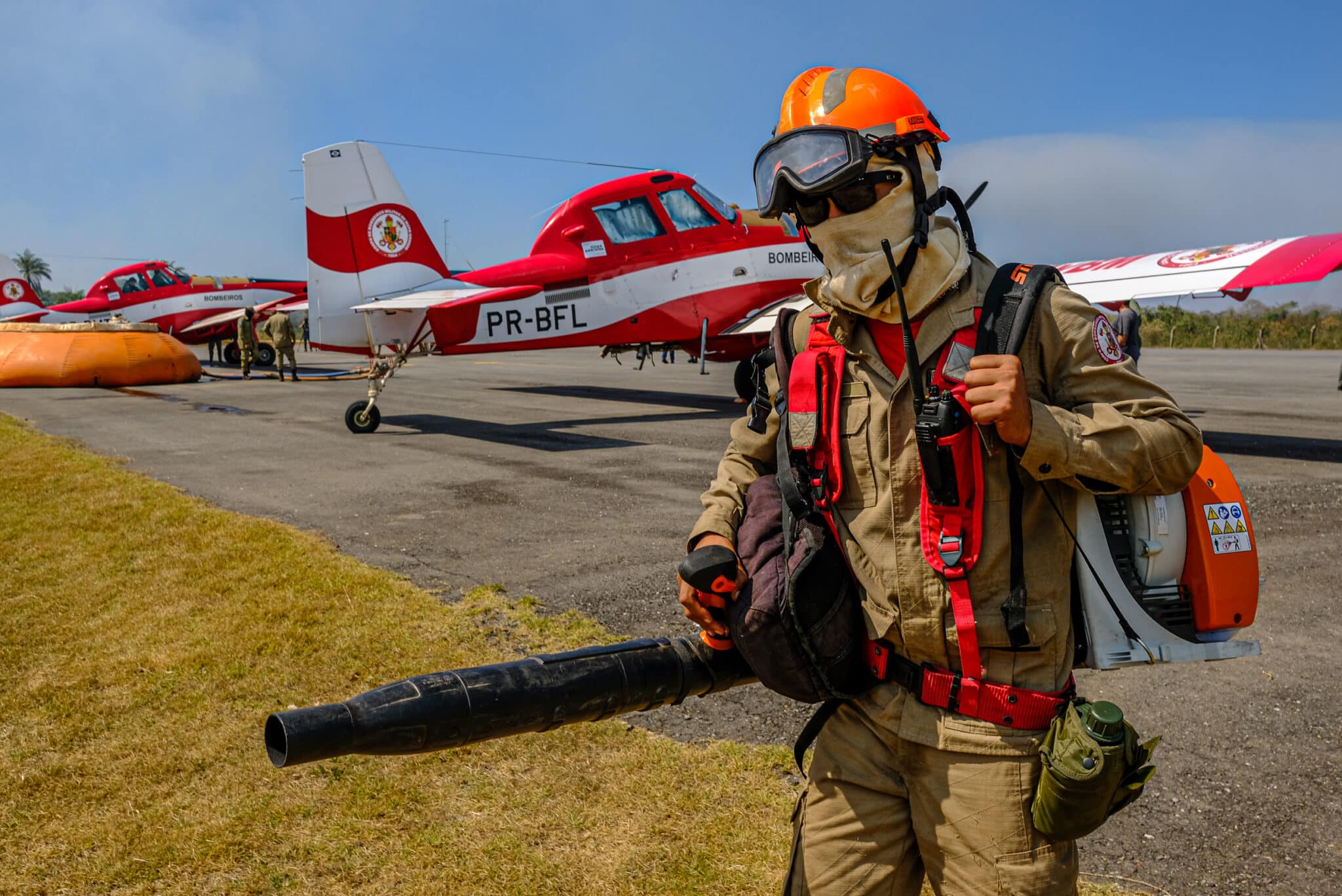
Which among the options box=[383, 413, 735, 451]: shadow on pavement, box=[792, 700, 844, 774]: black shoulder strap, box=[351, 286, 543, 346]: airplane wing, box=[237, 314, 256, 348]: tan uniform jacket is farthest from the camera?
box=[237, 314, 256, 348]: tan uniform jacket

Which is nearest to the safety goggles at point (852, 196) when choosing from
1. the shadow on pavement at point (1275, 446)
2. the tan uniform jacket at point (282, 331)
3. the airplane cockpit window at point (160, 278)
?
the shadow on pavement at point (1275, 446)

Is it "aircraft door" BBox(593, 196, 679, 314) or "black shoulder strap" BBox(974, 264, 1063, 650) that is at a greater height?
"aircraft door" BBox(593, 196, 679, 314)

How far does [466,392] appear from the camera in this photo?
2100cm

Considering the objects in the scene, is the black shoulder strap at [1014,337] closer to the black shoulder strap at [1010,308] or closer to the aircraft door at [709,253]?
the black shoulder strap at [1010,308]

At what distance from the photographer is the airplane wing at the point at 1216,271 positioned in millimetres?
10750

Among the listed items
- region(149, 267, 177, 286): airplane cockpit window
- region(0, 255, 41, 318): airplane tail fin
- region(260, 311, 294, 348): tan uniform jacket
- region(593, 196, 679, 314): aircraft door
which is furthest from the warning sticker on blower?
region(0, 255, 41, 318): airplane tail fin

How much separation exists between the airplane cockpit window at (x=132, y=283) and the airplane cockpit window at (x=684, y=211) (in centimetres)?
2370

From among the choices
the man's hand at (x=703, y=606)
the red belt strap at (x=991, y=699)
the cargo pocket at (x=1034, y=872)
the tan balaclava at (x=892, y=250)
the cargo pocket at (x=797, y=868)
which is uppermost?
the tan balaclava at (x=892, y=250)

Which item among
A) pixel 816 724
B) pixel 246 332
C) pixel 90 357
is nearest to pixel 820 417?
pixel 816 724

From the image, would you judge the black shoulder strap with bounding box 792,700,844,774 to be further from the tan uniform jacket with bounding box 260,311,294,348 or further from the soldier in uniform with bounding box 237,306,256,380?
the soldier in uniform with bounding box 237,306,256,380

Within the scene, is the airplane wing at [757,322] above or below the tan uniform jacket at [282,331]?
below

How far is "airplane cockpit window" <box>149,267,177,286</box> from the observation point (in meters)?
31.2

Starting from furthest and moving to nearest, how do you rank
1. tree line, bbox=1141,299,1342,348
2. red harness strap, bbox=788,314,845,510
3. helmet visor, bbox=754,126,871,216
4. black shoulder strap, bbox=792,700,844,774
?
1. tree line, bbox=1141,299,1342,348
2. black shoulder strap, bbox=792,700,844,774
3. red harness strap, bbox=788,314,845,510
4. helmet visor, bbox=754,126,871,216

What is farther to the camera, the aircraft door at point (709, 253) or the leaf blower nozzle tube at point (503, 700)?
the aircraft door at point (709, 253)
